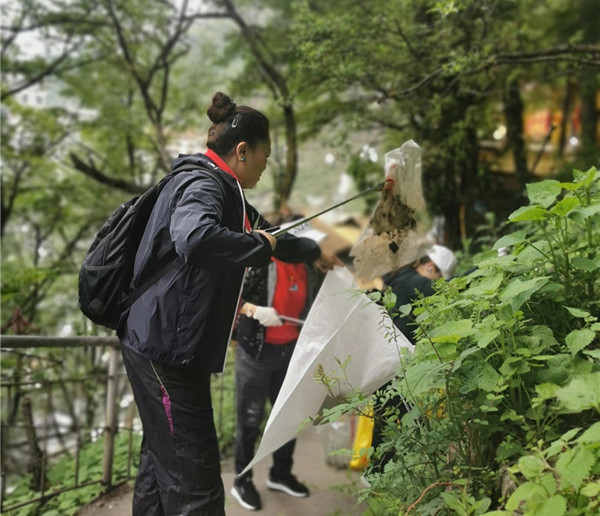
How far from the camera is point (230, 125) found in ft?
8.33

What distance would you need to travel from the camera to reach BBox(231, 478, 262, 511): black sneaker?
3660 mm

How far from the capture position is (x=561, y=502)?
1.39 meters

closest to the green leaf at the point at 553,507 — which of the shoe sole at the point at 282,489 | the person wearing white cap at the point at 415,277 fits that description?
the person wearing white cap at the point at 415,277

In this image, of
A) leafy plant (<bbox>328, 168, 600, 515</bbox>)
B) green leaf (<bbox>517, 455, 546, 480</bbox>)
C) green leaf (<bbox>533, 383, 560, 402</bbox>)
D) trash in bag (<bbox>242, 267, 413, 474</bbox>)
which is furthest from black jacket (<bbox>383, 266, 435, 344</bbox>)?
green leaf (<bbox>517, 455, 546, 480</bbox>)

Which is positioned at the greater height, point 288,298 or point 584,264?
point 584,264


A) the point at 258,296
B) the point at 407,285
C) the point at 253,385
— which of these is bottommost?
the point at 253,385

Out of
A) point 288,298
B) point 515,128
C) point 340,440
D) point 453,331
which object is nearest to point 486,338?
point 453,331

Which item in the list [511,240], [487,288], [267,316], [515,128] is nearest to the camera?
[487,288]

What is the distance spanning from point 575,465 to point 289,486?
2869mm

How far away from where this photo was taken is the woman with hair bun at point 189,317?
2.23 meters

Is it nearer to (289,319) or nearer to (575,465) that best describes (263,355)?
(289,319)

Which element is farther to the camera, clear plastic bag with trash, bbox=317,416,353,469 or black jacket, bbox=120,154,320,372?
clear plastic bag with trash, bbox=317,416,353,469

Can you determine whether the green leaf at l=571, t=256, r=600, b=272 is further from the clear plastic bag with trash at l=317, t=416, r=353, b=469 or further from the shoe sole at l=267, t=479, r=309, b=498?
the clear plastic bag with trash at l=317, t=416, r=353, b=469

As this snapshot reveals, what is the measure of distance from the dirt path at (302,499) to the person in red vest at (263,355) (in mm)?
86
